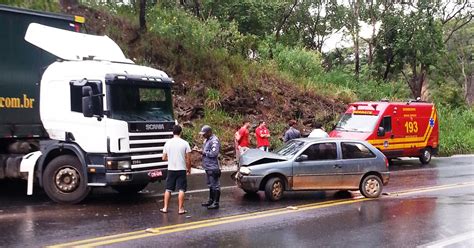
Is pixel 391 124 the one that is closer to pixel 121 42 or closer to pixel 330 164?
pixel 330 164

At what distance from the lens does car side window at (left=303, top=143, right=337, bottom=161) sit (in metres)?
11.9

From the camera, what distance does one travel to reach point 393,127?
20469 mm

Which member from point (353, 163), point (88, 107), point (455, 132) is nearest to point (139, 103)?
point (88, 107)

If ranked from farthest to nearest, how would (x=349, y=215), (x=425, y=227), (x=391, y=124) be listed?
(x=391, y=124), (x=349, y=215), (x=425, y=227)

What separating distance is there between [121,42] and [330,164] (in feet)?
47.7

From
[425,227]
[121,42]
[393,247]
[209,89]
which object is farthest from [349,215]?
[121,42]

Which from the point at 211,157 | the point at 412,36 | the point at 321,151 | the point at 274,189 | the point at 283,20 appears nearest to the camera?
the point at 211,157

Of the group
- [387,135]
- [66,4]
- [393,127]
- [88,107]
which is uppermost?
[66,4]

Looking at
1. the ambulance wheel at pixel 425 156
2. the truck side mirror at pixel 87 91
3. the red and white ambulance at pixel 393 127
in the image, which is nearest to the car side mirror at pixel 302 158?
the truck side mirror at pixel 87 91

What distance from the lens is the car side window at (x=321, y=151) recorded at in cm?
1186

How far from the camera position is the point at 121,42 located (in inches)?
927

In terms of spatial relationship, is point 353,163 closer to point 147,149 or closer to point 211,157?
point 211,157

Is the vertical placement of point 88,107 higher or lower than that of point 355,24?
lower

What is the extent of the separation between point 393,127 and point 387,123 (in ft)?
1.40
